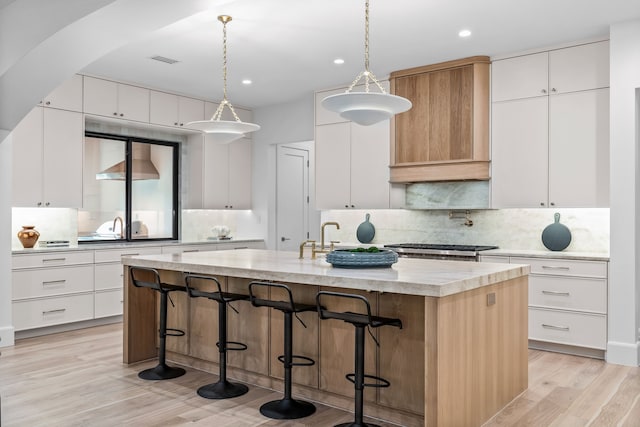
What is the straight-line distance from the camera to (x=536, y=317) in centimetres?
492

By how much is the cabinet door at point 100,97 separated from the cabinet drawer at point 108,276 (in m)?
1.71

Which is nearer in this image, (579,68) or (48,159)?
(579,68)

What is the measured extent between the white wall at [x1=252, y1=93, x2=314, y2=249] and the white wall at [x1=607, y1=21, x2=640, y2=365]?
12.9 ft

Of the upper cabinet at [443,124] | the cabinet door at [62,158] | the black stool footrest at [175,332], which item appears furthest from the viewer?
the cabinet door at [62,158]

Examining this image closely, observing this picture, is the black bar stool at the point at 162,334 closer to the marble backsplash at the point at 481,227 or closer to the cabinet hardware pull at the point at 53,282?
the cabinet hardware pull at the point at 53,282

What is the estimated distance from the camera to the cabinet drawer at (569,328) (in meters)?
4.59

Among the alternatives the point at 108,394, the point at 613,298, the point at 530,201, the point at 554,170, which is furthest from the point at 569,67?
the point at 108,394

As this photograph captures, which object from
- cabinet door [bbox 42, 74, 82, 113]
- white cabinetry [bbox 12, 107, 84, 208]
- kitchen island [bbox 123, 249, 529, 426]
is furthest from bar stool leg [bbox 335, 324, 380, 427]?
cabinet door [bbox 42, 74, 82, 113]

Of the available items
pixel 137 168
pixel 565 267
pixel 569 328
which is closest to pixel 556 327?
pixel 569 328

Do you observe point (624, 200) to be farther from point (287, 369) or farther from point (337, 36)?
point (287, 369)

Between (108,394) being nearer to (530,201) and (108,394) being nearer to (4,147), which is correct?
(4,147)

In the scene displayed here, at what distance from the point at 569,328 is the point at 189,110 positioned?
202 inches

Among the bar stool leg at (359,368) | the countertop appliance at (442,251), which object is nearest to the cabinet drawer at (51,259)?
the countertop appliance at (442,251)

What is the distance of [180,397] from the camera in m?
3.61
